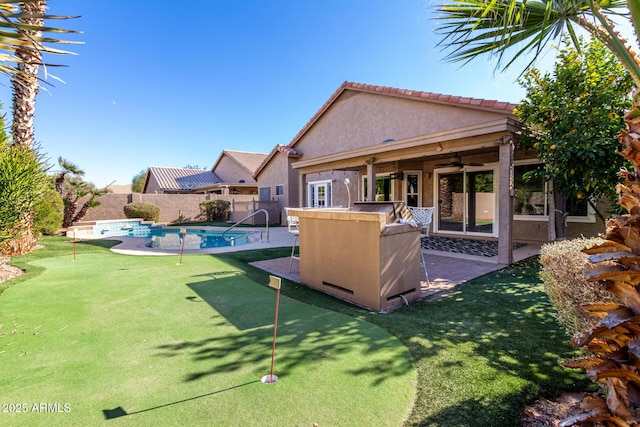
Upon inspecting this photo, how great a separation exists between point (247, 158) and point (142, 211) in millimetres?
14220

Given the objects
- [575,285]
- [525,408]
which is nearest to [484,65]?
[575,285]

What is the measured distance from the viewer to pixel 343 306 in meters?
4.94

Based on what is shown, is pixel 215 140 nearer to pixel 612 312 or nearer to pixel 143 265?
pixel 143 265

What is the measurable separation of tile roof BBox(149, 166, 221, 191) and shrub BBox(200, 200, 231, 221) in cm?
938

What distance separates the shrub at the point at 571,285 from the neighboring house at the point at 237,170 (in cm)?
2794

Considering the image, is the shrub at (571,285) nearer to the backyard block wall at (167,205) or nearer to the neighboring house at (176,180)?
the backyard block wall at (167,205)

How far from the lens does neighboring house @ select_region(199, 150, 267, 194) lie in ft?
101

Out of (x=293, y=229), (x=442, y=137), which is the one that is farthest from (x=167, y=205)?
(x=442, y=137)

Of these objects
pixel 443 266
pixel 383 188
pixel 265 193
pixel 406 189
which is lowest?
pixel 443 266

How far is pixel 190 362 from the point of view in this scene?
3148mm

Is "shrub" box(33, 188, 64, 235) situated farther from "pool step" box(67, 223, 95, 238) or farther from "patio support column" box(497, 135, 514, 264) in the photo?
"patio support column" box(497, 135, 514, 264)

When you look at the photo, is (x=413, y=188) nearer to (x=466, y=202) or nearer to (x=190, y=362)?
(x=466, y=202)

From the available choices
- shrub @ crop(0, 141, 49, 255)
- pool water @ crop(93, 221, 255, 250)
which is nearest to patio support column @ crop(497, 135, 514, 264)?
pool water @ crop(93, 221, 255, 250)

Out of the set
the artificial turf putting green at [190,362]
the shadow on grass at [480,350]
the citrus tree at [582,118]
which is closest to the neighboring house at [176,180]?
the artificial turf putting green at [190,362]
